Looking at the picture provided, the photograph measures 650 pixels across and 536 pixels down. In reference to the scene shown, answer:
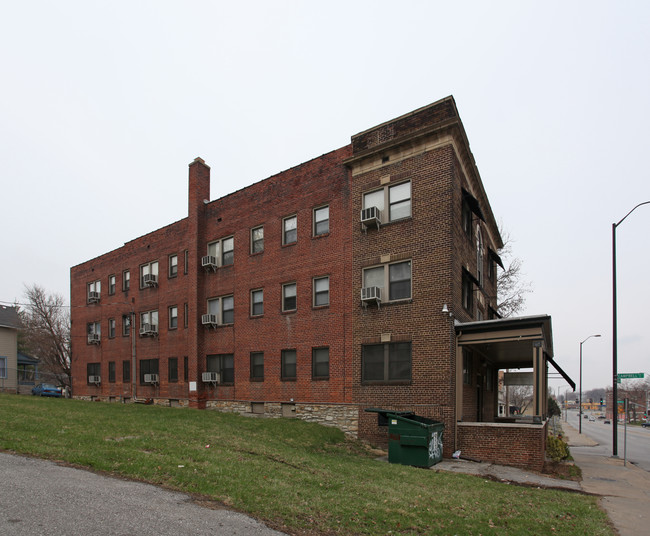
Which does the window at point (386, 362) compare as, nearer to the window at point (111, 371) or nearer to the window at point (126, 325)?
the window at point (126, 325)

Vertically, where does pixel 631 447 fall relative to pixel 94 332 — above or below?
below

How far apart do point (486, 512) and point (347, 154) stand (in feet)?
47.6

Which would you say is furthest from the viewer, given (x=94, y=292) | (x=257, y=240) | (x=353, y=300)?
(x=94, y=292)

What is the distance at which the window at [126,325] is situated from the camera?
97.9 ft

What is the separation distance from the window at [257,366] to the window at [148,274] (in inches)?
362

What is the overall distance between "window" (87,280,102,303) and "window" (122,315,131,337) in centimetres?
350

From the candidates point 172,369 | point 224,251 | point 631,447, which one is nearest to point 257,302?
point 224,251

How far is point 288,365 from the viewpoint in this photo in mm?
20969

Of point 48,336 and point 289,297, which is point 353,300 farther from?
point 48,336

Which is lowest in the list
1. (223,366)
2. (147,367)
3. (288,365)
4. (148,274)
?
(147,367)

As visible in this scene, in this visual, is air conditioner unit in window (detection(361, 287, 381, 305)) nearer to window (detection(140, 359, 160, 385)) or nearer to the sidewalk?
the sidewalk

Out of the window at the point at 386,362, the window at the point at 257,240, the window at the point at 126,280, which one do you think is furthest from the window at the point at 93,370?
the window at the point at 386,362

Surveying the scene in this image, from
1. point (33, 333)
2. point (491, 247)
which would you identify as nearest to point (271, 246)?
point (491, 247)

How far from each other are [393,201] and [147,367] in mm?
18032
